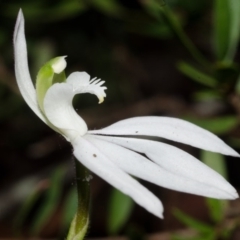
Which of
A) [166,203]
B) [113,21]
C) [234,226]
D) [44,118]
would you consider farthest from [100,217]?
[44,118]

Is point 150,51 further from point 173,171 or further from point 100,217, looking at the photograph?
point 173,171

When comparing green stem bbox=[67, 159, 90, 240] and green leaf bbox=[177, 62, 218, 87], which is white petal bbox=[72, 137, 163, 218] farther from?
green leaf bbox=[177, 62, 218, 87]

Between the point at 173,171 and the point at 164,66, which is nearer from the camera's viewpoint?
the point at 173,171

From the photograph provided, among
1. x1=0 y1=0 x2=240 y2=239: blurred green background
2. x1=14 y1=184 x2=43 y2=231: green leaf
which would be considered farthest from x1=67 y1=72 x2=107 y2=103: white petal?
x1=0 y1=0 x2=240 y2=239: blurred green background

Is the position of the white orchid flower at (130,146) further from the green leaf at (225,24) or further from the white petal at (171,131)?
the green leaf at (225,24)

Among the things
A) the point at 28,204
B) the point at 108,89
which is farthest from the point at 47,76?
the point at 108,89

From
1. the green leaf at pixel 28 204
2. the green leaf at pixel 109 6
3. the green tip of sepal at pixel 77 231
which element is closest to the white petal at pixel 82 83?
the green tip of sepal at pixel 77 231
